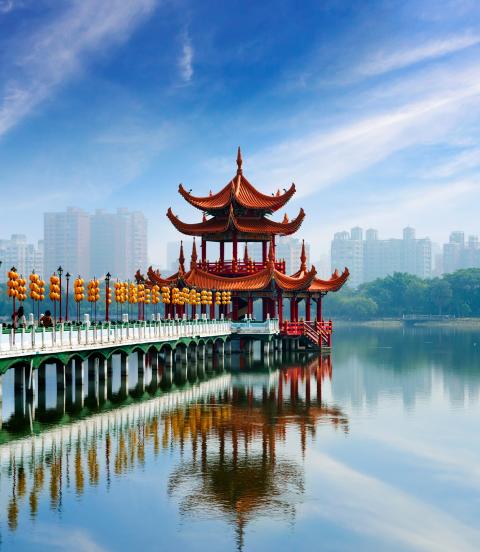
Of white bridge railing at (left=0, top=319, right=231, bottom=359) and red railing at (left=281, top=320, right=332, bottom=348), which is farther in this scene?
red railing at (left=281, top=320, right=332, bottom=348)

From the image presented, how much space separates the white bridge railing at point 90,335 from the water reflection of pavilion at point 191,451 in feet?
12.2

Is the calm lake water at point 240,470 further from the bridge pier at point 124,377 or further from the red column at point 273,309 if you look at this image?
the red column at point 273,309

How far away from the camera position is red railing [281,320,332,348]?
68.3 metres

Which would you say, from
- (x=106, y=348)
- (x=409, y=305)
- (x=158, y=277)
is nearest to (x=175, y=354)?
(x=158, y=277)

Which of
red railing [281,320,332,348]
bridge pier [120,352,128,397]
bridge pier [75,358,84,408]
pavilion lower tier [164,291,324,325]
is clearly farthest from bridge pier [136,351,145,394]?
red railing [281,320,332,348]

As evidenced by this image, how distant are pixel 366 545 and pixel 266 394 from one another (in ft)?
81.1

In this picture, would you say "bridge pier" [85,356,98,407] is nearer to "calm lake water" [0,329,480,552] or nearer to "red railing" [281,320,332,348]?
"calm lake water" [0,329,480,552]

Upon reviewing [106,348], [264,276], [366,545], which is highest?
[264,276]

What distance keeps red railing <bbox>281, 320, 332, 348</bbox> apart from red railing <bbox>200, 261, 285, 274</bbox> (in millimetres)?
5521

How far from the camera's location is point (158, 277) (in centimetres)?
7344

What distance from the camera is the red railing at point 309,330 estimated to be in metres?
68.3

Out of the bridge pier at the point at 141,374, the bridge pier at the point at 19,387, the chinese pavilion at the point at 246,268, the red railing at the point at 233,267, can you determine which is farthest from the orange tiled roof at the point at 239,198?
the bridge pier at the point at 19,387

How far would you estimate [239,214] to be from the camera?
235ft

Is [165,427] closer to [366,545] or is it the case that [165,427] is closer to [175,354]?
[366,545]
